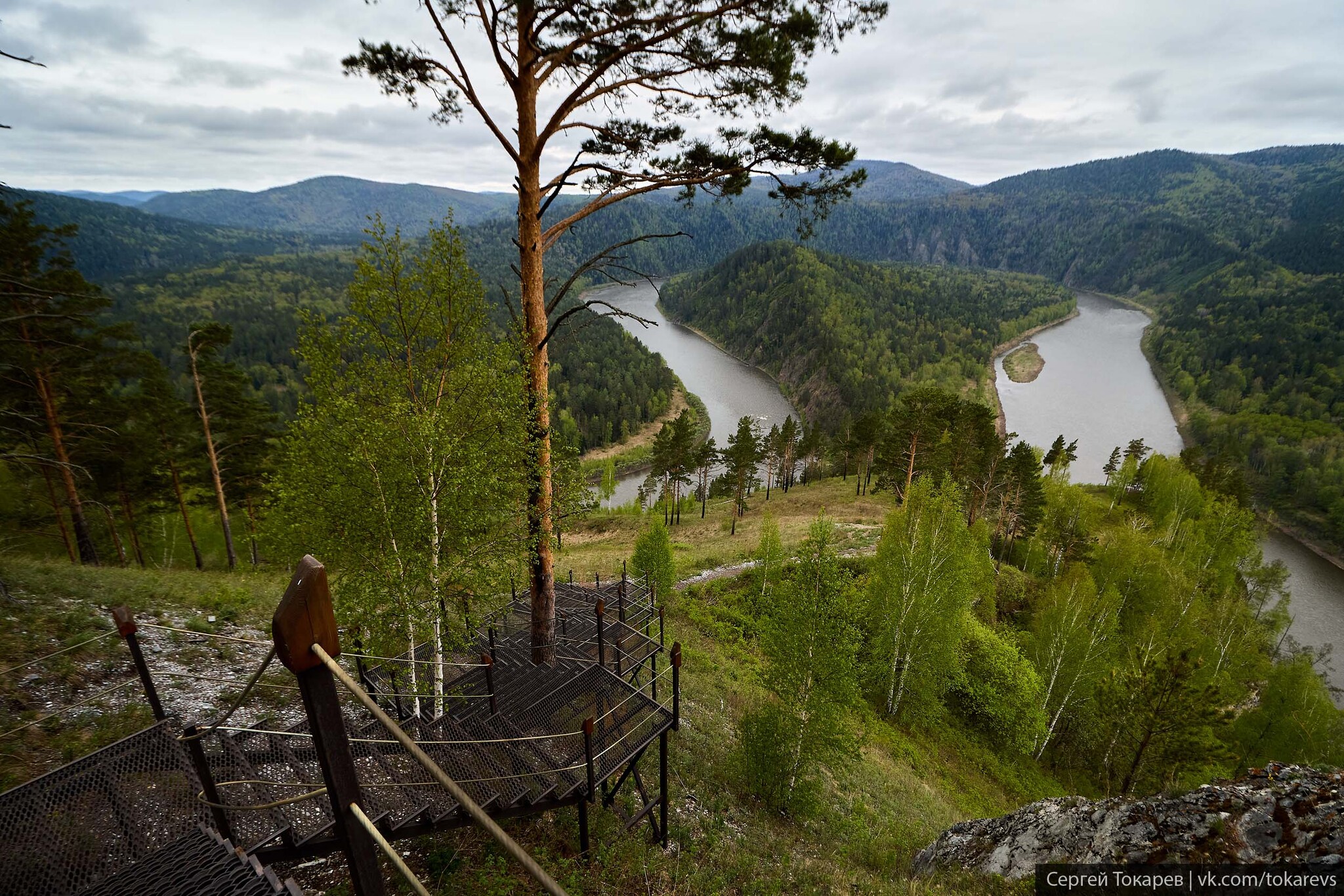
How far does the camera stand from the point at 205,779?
4.35 meters

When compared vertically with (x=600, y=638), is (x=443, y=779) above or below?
above

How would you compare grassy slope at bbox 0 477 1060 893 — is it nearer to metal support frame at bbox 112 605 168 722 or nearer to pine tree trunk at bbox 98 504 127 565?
metal support frame at bbox 112 605 168 722

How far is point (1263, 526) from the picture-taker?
6625 cm

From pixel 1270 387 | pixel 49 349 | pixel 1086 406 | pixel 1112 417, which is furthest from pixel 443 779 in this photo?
pixel 1270 387

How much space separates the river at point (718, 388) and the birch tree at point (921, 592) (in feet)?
196

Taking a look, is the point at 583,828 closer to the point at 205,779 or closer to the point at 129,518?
the point at 205,779

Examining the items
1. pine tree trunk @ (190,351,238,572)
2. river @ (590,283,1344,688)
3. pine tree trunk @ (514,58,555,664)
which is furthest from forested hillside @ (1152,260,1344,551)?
pine tree trunk @ (190,351,238,572)

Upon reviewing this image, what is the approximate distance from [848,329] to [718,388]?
42516 mm

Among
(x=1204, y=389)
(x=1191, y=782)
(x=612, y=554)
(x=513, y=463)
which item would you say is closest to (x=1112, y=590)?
(x=1191, y=782)

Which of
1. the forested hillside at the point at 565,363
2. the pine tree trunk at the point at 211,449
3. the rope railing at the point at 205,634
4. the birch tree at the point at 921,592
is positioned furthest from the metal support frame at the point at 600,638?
the forested hillside at the point at 565,363

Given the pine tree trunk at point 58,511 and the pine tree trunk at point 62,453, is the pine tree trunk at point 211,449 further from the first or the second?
the pine tree trunk at point 58,511

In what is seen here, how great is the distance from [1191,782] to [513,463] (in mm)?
32699

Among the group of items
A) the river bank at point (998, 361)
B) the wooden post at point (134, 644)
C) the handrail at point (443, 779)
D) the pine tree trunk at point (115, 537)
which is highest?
the handrail at point (443, 779)

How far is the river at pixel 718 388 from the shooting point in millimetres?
97812
